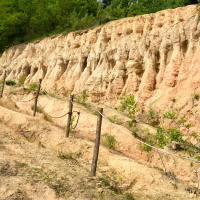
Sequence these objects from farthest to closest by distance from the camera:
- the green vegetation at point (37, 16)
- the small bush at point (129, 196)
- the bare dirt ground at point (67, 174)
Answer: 1. the green vegetation at point (37, 16)
2. the small bush at point (129, 196)
3. the bare dirt ground at point (67, 174)

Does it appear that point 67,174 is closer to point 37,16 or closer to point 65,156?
point 65,156

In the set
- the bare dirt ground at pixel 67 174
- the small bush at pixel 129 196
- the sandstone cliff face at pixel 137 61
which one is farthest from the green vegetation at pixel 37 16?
the small bush at pixel 129 196

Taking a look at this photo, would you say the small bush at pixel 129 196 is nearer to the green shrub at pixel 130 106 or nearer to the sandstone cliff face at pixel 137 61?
the green shrub at pixel 130 106

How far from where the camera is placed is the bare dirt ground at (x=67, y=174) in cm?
404

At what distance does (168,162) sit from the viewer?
6.73 metres

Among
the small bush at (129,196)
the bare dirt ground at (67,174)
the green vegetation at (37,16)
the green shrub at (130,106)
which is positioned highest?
the green vegetation at (37,16)

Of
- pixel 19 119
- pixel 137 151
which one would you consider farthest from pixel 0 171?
pixel 137 151

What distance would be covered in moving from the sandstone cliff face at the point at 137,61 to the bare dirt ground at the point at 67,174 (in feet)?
16.2

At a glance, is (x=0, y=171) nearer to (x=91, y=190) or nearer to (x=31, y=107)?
(x=91, y=190)

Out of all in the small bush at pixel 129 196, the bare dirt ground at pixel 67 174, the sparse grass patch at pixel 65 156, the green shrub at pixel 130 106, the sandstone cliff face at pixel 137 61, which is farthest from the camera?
the sandstone cliff face at pixel 137 61

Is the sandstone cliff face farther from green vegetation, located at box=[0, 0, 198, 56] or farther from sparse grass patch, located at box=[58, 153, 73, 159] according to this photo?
green vegetation, located at box=[0, 0, 198, 56]

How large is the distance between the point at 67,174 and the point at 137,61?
1080 cm

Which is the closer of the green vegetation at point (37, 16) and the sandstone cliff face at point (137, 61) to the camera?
the sandstone cliff face at point (137, 61)

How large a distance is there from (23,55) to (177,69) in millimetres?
18463
